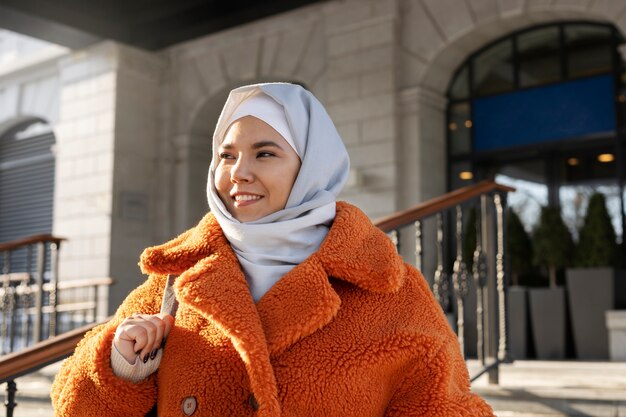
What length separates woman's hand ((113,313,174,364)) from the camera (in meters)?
1.47

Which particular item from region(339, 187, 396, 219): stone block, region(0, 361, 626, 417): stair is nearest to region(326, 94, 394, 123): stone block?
region(339, 187, 396, 219): stone block

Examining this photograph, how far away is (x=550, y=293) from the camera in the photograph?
7.38 meters

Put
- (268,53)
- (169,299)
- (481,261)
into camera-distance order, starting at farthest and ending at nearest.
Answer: (268,53) < (481,261) < (169,299)

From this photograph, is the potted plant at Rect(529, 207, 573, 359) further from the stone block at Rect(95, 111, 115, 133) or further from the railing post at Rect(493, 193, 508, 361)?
the stone block at Rect(95, 111, 115, 133)

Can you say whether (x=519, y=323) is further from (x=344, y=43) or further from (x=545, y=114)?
(x=344, y=43)

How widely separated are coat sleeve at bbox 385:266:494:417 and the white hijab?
272 millimetres

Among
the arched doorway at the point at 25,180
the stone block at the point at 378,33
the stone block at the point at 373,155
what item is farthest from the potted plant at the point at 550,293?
the arched doorway at the point at 25,180

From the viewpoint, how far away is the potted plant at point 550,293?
7328 mm

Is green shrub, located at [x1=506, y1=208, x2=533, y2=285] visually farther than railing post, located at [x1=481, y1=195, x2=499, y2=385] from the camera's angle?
Yes

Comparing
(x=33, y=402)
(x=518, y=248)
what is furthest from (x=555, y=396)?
Answer: (x=518, y=248)

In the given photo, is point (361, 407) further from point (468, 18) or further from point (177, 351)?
point (468, 18)

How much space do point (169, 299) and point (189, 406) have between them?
281mm

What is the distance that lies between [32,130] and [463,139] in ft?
23.8

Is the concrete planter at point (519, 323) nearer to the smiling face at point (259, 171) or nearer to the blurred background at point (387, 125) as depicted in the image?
the blurred background at point (387, 125)
